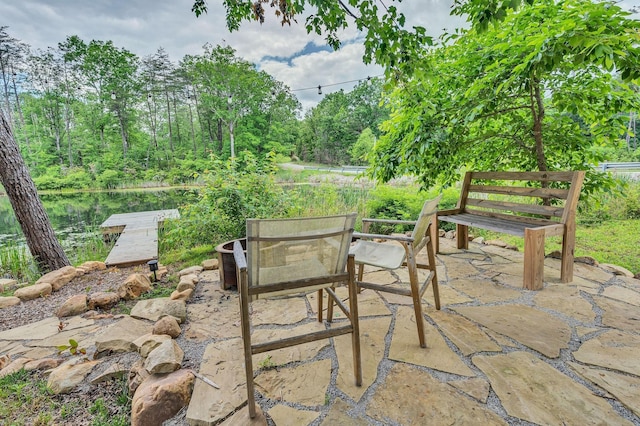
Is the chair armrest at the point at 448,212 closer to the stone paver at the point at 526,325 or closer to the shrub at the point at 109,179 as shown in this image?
the stone paver at the point at 526,325

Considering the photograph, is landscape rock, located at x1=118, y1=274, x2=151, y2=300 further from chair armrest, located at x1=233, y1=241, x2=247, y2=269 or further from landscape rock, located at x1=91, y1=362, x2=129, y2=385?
chair armrest, located at x1=233, y1=241, x2=247, y2=269

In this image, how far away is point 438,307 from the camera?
1.92 m

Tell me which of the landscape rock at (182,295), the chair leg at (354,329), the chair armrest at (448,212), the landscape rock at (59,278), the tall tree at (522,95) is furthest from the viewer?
the chair armrest at (448,212)

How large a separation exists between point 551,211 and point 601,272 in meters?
0.66

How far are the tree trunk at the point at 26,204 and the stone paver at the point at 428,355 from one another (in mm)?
1431

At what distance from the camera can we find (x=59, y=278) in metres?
2.68

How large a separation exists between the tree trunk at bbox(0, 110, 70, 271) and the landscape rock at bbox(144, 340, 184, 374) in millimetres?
2674

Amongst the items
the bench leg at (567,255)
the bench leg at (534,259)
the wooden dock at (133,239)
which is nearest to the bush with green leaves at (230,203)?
the wooden dock at (133,239)

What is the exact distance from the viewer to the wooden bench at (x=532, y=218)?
2.22m

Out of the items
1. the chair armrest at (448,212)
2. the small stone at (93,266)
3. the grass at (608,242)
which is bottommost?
the grass at (608,242)

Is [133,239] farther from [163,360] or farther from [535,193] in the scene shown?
[535,193]

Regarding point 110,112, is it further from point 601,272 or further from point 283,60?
point 601,272

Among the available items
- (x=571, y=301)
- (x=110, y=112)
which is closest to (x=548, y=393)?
(x=571, y=301)

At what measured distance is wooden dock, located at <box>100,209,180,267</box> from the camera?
3.39 m
